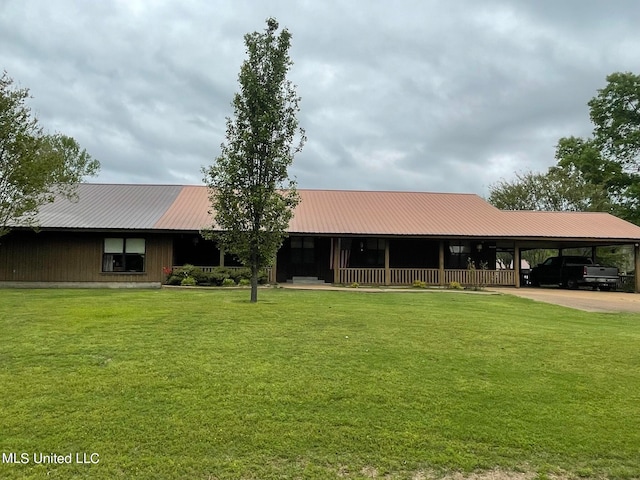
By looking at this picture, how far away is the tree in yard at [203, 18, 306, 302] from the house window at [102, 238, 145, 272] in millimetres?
9568

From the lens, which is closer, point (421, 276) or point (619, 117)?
point (421, 276)

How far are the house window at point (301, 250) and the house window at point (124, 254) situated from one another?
6803 millimetres

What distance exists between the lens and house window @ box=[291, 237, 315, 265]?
23328mm

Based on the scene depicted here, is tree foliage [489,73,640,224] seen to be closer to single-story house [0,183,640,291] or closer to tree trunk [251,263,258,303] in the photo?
single-story house [0,183,640,291]

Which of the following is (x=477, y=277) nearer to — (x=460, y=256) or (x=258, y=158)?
(x=460, y=256)

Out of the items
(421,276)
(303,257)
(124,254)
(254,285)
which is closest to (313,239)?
(303,257)

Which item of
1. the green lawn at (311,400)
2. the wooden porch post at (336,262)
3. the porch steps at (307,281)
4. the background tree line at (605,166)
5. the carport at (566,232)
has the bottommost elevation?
the green lawn at (311,400)

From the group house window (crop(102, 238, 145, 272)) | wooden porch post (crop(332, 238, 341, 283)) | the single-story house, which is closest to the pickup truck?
the single-story house

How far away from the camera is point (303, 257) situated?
76.8ft

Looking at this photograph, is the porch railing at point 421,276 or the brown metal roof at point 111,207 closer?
the brown metal roof at point 111,207

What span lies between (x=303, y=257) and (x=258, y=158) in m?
11.0

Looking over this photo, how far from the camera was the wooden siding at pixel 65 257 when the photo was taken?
20.6 metres

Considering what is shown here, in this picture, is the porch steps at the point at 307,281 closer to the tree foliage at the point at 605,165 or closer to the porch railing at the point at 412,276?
the porch railing at the point at 412,276

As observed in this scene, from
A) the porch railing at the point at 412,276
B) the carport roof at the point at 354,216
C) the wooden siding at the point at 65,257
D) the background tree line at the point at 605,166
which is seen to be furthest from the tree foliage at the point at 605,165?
the wooden siding at the point at 65,257
